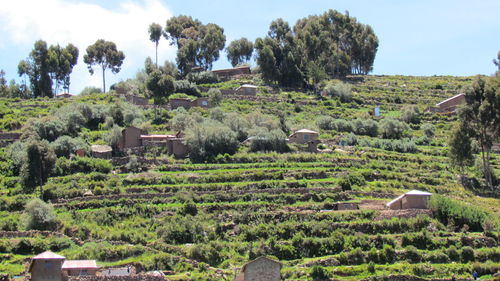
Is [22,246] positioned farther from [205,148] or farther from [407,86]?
[407,86]

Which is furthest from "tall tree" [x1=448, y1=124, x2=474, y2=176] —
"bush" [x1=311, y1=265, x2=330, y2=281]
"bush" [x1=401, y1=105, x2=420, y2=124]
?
"bush" [x1=311, y1=265, x2=330, y2=281]

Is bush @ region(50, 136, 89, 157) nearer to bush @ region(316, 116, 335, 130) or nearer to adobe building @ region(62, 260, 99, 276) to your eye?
adobe building @ region(62, 260, 99, 276)

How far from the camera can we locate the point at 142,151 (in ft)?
207

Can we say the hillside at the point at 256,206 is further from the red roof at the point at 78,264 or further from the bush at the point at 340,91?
the bush at the point at 340,91

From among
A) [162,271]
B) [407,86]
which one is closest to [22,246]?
[162,271]

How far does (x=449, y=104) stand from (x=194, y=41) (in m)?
30.6

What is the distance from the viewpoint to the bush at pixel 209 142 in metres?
62.1

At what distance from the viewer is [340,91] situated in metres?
87.8

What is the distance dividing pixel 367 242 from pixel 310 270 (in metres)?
5.32

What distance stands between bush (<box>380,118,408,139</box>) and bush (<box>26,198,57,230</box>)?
34.6 meters

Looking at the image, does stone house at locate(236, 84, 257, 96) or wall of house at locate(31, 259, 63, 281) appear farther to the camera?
stone house at locate(236, 84, 257, 96)

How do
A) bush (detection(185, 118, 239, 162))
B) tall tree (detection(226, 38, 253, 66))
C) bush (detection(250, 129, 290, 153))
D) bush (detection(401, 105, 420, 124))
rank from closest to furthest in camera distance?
bush (detection(185, 118, 239, 162)) → bush (detection(250, 129, 290, 153)) → bush (detection(401, 105, 420, 124)) → tall tree (detection(226, 38, 253, 66))

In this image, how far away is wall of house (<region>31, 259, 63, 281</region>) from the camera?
132ft

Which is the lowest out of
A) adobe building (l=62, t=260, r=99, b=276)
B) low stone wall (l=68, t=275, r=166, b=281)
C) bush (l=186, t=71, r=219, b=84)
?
low stone wall (l=68, t=275, r=166, b=281)
